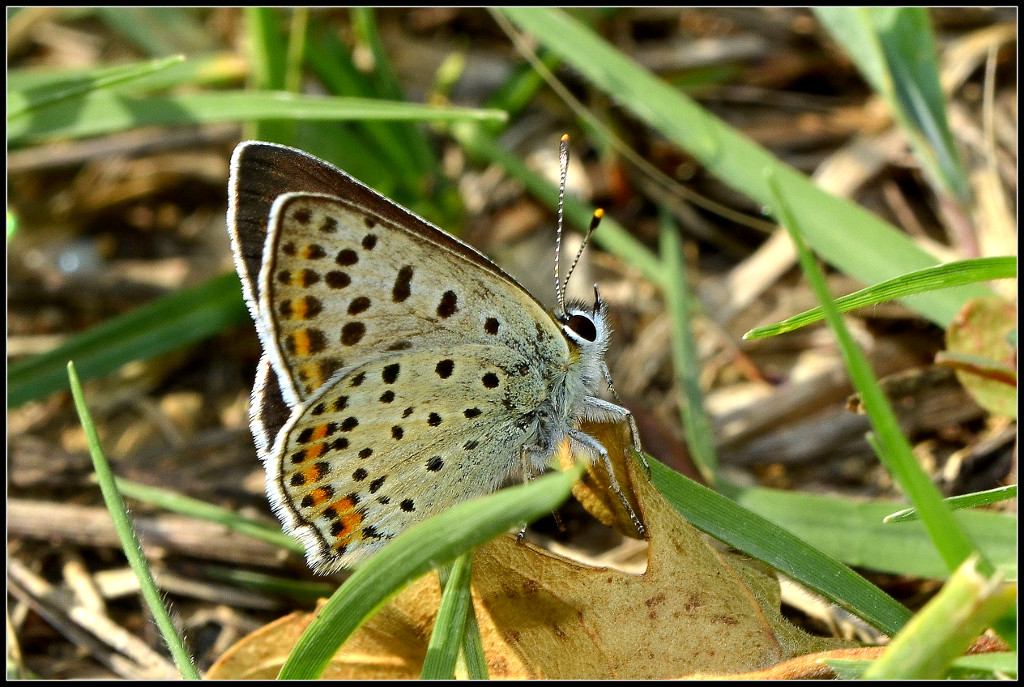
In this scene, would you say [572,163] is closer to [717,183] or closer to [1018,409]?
[717,183]

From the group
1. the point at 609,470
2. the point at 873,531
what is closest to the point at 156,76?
the point at 609,470

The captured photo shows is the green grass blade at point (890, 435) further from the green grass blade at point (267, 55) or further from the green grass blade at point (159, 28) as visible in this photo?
the green grass blade at point (159, 28)

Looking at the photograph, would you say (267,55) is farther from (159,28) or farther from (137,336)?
(137,336)

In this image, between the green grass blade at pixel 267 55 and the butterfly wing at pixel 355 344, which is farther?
the green grass blade at pixel 267 55

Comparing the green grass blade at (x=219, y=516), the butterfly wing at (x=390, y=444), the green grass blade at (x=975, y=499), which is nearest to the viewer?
the green grass blade at (x=975, y=499)

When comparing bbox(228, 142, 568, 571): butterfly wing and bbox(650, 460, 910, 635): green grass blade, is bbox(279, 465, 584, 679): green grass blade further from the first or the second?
bbox(650, 460, 910, 635): green grass blade

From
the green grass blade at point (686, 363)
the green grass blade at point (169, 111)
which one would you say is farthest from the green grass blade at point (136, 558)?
the green grass blade at point (686, 363)
